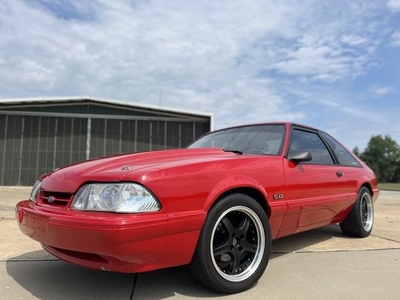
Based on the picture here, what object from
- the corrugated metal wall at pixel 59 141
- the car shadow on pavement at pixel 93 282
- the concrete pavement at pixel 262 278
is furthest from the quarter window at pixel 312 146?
the corrugated metal wall at pixel 59 141

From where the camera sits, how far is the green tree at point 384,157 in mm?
90250

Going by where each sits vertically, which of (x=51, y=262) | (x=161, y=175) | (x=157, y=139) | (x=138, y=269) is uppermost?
(x=157, y=139)

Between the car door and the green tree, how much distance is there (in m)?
92.7

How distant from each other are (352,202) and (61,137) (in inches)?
645

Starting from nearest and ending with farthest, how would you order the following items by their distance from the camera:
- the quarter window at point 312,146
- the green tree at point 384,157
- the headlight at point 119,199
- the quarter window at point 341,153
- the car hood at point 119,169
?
the headlight at point 119,199, the car hood at point 119,169, the quarter window at point 312,146, the quarter window at point 341,153, the green tree at point 384,157

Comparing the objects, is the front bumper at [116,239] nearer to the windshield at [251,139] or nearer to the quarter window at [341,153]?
the windshield at [251,139]

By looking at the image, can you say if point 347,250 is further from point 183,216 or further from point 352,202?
point 183,216

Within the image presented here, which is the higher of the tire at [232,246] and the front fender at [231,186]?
the front fender at [231,186]

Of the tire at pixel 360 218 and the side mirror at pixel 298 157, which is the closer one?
the side mirror at pixel 298 157

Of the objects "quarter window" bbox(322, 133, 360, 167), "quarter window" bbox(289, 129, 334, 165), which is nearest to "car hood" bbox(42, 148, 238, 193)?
"quarter window" bbox(289, 129, 334, 165)

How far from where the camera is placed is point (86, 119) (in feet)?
61.2

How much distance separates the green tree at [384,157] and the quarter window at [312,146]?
3650 inches

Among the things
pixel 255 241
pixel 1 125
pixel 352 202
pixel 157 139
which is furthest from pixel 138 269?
pixel 1 125

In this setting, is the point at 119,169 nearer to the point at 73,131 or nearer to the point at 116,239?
the point at 116,239
